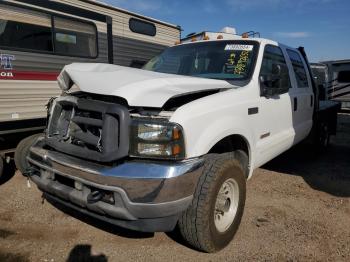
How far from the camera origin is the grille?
8.66 feet

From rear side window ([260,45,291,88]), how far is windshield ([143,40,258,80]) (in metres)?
0.18

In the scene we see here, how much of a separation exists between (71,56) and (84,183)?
354cm

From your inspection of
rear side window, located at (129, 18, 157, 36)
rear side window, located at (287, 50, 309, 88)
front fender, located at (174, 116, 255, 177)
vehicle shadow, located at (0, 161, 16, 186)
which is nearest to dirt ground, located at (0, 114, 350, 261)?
vehicle shadow, located at (0, 161, 16, 186)

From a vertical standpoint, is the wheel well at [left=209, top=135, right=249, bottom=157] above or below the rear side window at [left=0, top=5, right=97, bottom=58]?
below

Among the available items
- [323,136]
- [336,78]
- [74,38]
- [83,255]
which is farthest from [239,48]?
[336,78]

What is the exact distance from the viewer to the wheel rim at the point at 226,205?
3.20 meters

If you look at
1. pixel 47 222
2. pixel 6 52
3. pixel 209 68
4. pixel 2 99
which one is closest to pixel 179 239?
pixel 47 222

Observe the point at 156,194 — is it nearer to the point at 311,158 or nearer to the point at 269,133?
the point at 269,133

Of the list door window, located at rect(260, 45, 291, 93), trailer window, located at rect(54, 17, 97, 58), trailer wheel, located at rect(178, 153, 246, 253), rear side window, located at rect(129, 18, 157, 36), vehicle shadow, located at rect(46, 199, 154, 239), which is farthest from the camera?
rear side window, located at rect(129, 18, 157, 36)

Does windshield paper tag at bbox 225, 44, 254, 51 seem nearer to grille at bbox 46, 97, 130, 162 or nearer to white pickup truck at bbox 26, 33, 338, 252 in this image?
white pickup truck at bbox 26, 33, 338, 252

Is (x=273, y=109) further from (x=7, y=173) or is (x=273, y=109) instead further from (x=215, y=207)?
(x=7, y=173)

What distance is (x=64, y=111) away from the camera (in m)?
3.30

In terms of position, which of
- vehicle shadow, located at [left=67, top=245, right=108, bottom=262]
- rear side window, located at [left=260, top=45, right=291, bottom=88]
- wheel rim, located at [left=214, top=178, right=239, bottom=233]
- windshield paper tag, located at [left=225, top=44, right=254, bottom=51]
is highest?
windshield paper tag, located at [left=225, top=44, right=254, bottom=51]

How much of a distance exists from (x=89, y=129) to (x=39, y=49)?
9.40 feet
